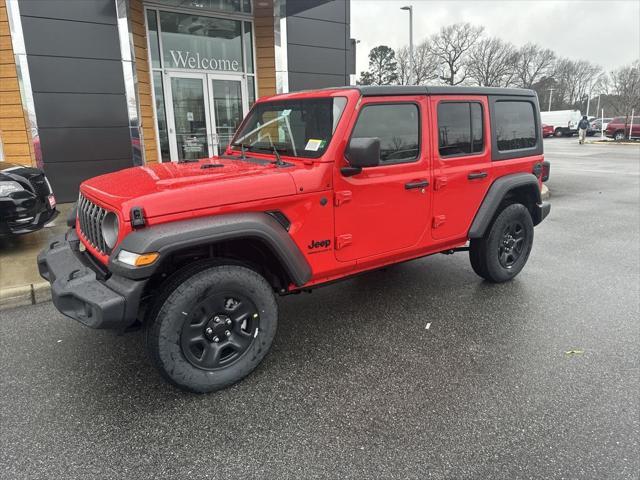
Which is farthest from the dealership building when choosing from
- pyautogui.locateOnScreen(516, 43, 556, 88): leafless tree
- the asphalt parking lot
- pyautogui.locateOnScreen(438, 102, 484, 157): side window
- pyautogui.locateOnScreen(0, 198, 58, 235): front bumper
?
pyautogui.locateOnScreen(516, 43, 556, 88): leafless tree

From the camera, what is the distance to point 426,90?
3.79 metres

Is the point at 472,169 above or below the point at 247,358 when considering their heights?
above

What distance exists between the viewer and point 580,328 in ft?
12.6

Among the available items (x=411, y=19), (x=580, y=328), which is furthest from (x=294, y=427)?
(x=411, y=19)

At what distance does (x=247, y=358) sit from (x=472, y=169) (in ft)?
8.28

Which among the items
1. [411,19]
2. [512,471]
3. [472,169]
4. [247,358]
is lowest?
[512,471]

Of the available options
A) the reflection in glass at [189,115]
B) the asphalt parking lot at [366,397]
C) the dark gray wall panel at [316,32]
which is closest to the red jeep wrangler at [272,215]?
the asphalt parking lot at [366,397]

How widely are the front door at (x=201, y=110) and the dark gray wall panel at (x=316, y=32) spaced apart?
1.59 m

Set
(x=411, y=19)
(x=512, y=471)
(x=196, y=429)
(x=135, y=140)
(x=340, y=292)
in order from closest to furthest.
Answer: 1. (x=512, y=471)
2. (x=196, y=429)
3. (x=340, y=292)
4. (x=135, y=140)
5. (x=411, y=19)

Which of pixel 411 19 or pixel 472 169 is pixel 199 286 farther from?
pixel 411 19

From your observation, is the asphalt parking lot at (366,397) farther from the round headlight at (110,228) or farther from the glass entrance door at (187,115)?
the glass entrance door at (187,115)

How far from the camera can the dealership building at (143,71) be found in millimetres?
8172

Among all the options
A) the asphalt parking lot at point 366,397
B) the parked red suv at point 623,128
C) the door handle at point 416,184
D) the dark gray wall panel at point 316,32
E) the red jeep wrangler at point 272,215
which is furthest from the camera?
the parked red suv at point 623,128

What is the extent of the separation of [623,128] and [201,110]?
32.3m
